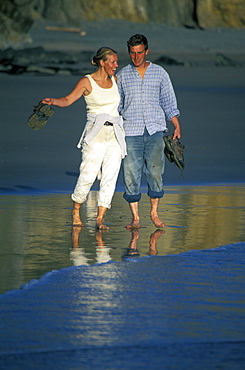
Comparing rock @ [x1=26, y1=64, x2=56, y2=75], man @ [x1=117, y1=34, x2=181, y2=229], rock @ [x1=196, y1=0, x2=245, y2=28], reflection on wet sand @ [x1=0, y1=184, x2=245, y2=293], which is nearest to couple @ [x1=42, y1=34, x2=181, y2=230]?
man @ [x1=117, y1=34, x2=181, y2=229]

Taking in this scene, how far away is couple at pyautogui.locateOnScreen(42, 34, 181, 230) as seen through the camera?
8164 millimetres

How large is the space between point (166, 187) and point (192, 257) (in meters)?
4.20

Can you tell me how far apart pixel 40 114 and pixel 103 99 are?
20.9 inches

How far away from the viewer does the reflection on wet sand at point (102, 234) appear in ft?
22.2

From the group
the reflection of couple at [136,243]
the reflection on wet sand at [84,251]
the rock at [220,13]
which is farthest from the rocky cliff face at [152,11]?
the reflection on wet sand at [84,251]

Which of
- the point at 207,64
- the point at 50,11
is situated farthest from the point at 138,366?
the point at 50,11

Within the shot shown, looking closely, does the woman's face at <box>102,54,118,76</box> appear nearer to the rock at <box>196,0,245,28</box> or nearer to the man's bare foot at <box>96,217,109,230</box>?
the man's bare foot at <box>96,217,109,230</box>

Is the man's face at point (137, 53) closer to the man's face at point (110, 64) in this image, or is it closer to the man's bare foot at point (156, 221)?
the man's face at point (110, 64)

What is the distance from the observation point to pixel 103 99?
26.7 feet

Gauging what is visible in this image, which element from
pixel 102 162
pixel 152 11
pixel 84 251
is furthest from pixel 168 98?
pixel 152 11

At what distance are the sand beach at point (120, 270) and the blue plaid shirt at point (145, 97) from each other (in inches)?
33.7

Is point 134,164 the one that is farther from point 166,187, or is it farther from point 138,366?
point 138,366

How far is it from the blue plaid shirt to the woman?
0.45 feet

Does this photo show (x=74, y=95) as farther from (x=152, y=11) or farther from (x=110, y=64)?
(x=152, y=11)
